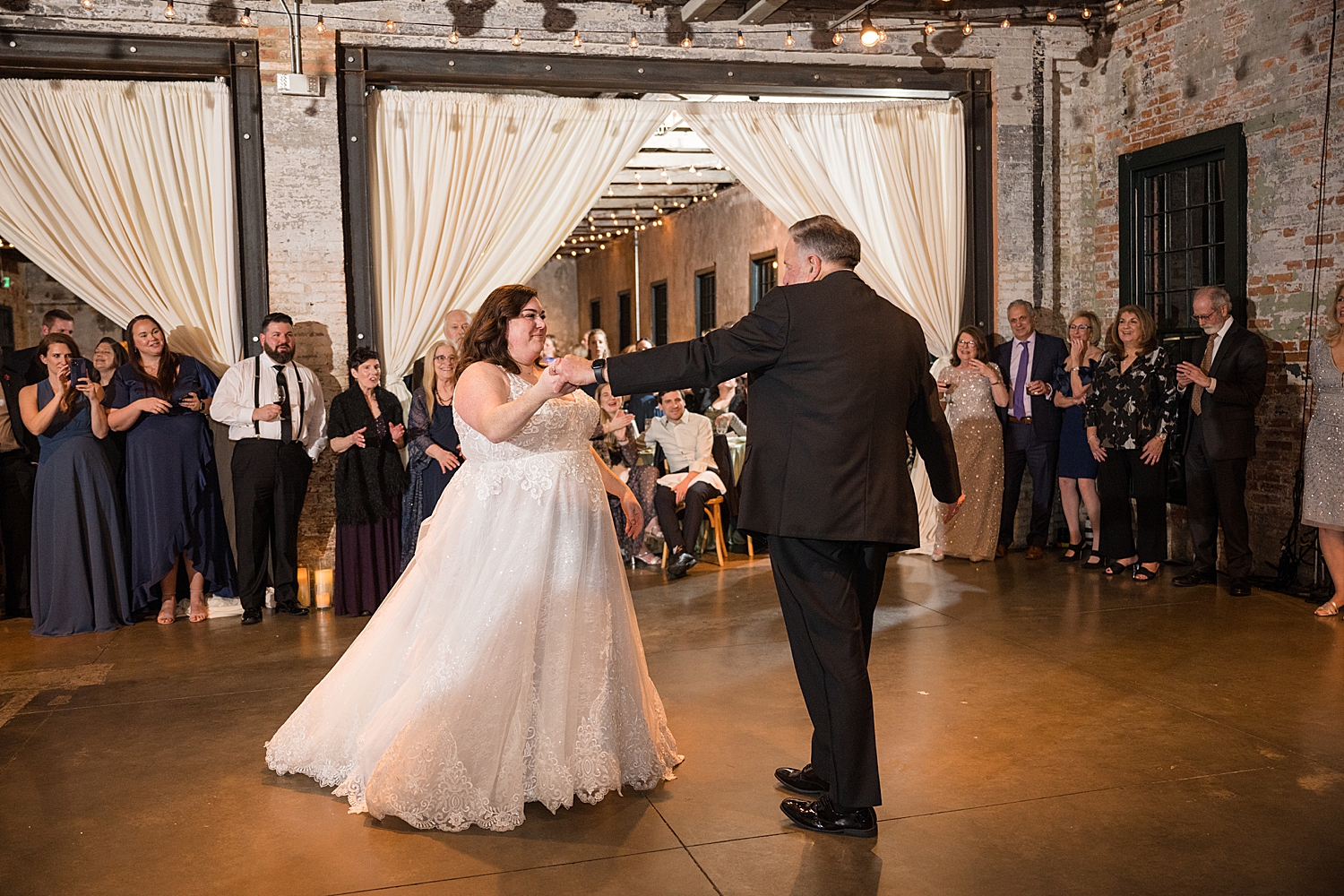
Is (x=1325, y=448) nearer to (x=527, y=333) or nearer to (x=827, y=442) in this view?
(x=827, y=442)

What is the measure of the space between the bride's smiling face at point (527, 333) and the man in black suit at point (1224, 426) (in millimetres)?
4234

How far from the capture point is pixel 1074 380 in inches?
284

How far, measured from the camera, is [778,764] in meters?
3.61

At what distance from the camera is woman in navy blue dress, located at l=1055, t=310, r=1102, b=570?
283 inches

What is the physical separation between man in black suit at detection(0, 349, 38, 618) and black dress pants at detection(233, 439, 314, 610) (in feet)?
3.96

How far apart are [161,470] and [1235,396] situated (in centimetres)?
585

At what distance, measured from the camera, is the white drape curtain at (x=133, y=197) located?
6.51 meters

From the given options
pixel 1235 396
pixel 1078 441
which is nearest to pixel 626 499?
pixel 1235 396

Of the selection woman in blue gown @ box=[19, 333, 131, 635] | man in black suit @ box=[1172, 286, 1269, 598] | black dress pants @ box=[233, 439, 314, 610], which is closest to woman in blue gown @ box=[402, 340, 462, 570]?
black dress pants @ box=[233, 439, 314, 610]

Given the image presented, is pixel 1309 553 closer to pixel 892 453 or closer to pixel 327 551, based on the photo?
pixel 892 453

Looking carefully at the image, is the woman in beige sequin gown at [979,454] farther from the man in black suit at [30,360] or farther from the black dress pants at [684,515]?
the man in black suit at [30,360]

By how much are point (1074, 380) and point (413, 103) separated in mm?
4584

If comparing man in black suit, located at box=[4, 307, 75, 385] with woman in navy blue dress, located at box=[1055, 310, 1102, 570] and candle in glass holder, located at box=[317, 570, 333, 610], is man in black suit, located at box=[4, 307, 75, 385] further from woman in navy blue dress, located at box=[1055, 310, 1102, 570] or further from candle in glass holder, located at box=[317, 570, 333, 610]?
woman in navy blue dress, located at box=[1055, 310, 1102, 570]

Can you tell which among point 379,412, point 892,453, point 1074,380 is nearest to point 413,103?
point 379,412
